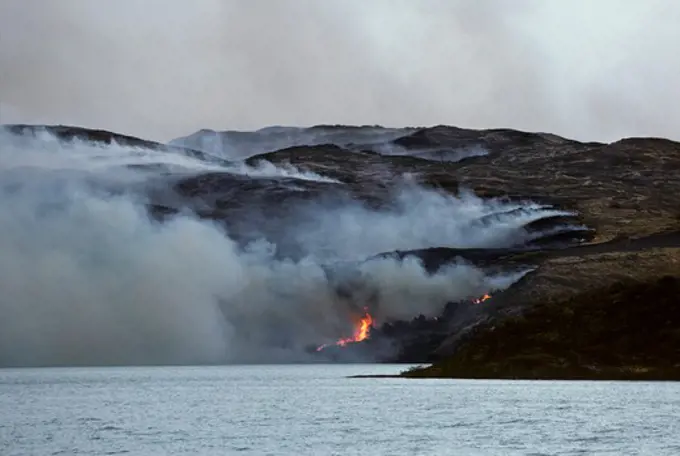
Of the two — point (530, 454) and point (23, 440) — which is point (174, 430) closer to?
point (23, 440)

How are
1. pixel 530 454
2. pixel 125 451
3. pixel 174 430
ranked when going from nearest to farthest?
pixel 530 454 → pixel 125 451 → pixel 174 430

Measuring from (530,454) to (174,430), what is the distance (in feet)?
225

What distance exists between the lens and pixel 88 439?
17900 cm

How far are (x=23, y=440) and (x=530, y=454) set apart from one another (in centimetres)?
7468

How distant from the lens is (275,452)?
511 feet

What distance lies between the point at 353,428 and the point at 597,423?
126ft

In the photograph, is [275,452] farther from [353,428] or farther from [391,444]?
[353,428]

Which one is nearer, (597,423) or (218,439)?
(218,439)

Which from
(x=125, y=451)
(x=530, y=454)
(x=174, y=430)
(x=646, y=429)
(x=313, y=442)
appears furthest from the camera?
(x=174, y=430)

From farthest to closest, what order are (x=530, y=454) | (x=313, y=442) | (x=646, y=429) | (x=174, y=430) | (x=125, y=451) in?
(x=174, y=430) < (x=646, y=429) < (x=313, y=442) < (x=125, y=451) < (x=530, y=454)

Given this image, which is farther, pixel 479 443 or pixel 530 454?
pixel 479 443

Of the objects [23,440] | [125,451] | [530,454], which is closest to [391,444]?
[530,454]

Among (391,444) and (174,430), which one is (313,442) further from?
(174,430)

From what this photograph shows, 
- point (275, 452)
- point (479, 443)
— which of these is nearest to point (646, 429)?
point (479, 443)
